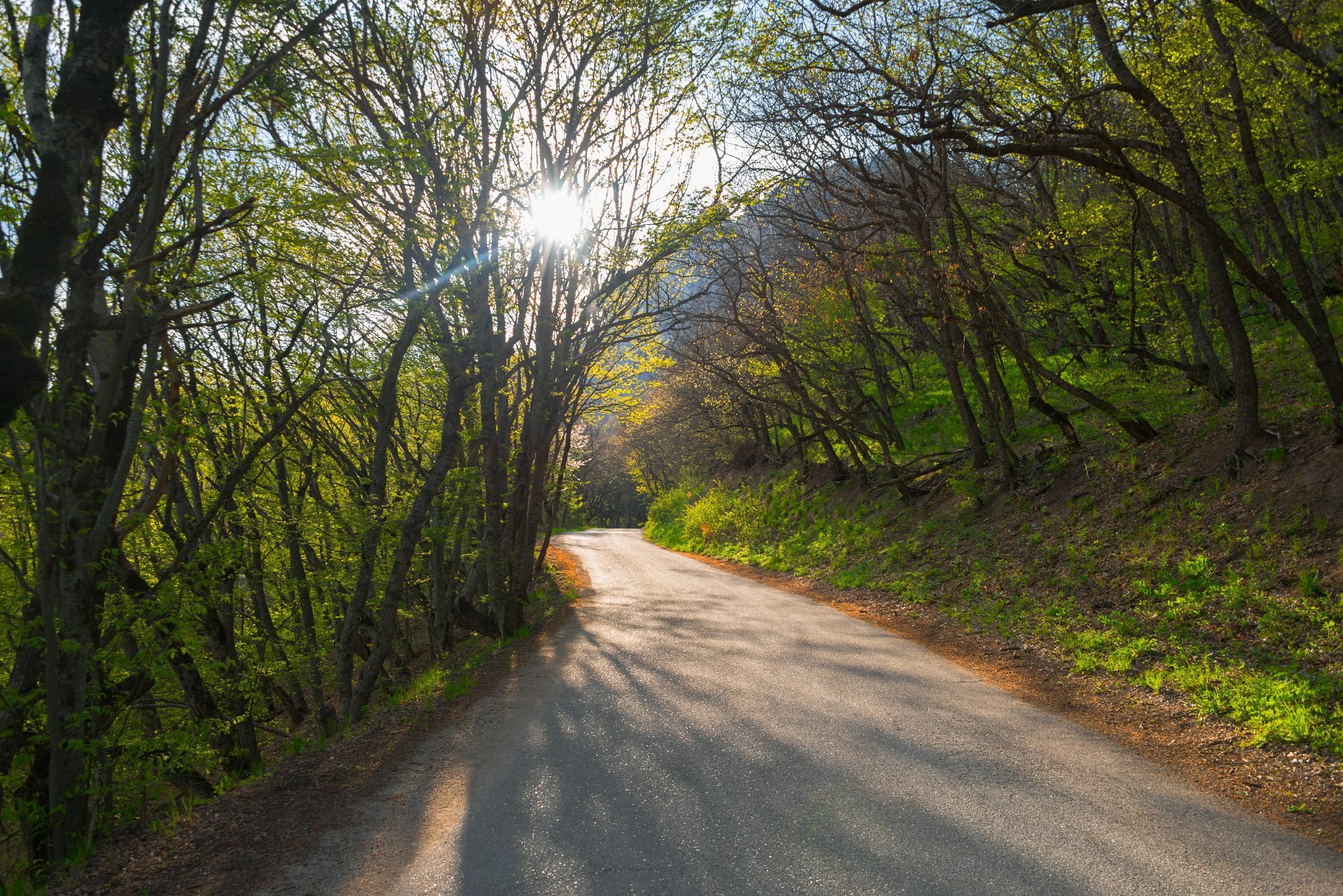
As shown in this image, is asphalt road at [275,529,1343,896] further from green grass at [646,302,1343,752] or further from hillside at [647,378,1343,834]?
green grass at [646,302,1343,752]

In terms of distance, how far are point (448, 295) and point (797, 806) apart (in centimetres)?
703

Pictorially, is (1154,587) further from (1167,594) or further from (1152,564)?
(1152,564)

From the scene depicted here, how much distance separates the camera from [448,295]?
8258mm

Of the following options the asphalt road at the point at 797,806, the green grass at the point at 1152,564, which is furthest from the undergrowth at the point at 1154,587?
the asphalt road at the point at 797,806

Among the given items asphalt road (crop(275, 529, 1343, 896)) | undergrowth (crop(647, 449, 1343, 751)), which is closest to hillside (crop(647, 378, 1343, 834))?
undergrowth (crop(647, 449, 1343, 751))

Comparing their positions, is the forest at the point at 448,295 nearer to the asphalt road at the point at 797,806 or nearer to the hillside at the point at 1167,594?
the hillside at the point at 1167,594

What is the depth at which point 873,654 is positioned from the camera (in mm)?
7836

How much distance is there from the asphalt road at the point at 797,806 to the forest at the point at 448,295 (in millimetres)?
2211

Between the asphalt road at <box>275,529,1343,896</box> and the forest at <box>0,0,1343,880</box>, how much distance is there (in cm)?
221

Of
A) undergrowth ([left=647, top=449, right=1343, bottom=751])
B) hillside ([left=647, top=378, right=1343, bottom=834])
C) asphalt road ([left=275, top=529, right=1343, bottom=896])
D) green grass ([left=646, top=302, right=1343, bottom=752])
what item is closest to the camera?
asphalt road ([left=275, top=529, right=1343, bottom=896])

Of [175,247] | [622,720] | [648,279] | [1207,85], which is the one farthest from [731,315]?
[175,247]

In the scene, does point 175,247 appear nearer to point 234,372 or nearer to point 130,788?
point 130,788

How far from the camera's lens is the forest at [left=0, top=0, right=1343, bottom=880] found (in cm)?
479

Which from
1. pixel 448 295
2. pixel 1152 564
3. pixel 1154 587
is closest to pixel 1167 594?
pixel 1154 587
